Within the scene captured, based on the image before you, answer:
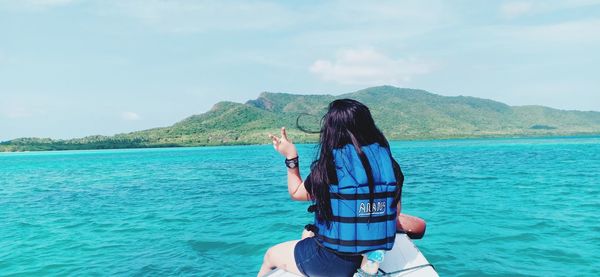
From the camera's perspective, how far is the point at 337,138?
409 cm

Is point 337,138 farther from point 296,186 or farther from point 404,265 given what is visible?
point 404,265

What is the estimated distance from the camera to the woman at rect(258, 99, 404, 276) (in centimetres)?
398

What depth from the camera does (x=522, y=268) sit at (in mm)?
8688

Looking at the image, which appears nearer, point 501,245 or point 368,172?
point 368,172

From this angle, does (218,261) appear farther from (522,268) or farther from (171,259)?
(522,268)

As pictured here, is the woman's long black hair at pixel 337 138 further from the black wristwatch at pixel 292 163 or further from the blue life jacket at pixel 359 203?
the black wristwatch at pixel 292 163

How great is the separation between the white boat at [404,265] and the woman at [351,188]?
678mm

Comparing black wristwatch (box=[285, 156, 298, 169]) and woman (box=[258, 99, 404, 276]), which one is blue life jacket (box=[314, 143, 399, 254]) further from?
black wristwatch (box=[285, 156, 298, 169])

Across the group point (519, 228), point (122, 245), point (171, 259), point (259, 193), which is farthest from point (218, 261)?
point (259, 193)

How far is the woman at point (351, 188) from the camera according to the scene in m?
3.98

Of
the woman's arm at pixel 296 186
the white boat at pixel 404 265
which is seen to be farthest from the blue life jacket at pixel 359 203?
the white boat at pixel 404 265

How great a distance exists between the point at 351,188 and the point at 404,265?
1630mm

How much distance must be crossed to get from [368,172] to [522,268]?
6634mm

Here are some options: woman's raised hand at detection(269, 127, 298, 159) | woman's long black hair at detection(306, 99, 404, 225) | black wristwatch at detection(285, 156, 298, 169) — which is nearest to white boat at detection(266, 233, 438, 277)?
woman's long black hair at detection(306, 99, 404, 225)
